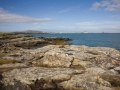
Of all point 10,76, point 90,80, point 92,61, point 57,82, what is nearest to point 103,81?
point 90,80

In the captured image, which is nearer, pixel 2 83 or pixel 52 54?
pixel 2 83

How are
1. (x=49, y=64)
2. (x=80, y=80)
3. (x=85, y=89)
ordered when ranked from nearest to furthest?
(x=85, y=89) < (x=80, y=80) < (x=49, y=64)

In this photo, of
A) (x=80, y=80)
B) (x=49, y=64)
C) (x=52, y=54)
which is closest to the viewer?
(x=80, y=80)

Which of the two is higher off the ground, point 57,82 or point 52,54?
point 52,54

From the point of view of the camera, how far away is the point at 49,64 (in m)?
17.9

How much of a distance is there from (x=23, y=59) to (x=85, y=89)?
12655 millimetres

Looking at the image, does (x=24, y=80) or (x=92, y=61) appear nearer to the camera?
(x=24, y=80)

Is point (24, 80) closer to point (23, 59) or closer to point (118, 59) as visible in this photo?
point (23, 59)

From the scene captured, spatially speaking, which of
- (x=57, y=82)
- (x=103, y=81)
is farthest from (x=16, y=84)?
(x=103, y=81)

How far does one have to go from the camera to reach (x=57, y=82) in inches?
472

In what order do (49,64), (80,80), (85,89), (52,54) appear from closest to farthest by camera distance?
(85,89) < (80,80) < (49,64) < (52,54)

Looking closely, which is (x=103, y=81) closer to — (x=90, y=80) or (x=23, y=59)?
(x=90, y=80)

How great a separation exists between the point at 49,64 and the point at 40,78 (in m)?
5.92

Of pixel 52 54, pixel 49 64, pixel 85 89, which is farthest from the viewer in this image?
pixel 52 54
